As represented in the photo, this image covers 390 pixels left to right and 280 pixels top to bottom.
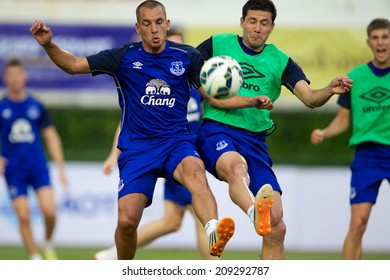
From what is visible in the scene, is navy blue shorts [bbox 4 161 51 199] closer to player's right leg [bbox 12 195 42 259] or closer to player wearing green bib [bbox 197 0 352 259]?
player's right leg [bbox 12 195 42 259]

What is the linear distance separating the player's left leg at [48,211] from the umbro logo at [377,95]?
5.50 meters

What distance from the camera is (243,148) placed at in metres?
9.89

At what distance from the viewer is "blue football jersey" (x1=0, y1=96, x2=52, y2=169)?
15.2 meters

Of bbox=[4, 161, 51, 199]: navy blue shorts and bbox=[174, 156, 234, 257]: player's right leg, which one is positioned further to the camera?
bbox=[4, 161, 51, 199]: navy blue shorts

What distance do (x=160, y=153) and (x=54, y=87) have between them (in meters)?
14.3

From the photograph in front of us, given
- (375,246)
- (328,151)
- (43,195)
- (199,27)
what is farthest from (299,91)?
(199,27)

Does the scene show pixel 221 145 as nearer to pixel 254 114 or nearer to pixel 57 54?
pixel 254 114

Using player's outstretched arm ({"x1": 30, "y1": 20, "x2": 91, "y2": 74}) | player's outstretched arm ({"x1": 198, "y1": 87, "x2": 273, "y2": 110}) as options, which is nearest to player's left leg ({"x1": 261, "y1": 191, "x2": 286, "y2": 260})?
player's outstretched arm ({"x1": 198, "y1": 87, "x2": 273, "y2": 110})

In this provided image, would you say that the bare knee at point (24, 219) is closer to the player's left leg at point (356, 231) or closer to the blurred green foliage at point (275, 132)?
the player's left leg at point (356, 231)

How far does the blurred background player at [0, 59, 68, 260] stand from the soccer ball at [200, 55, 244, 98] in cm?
626

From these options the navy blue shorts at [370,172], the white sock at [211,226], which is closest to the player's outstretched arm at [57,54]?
the white sock at [211,226]

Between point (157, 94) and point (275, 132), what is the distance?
38.5ft

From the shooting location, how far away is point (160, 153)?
962cm
